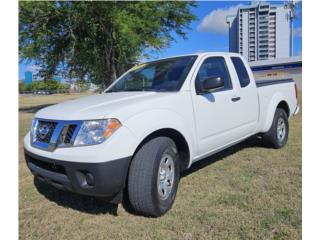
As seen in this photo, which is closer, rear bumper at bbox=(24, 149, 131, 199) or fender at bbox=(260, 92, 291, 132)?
rear bumper at bbox=(24, 149, 131, 199)

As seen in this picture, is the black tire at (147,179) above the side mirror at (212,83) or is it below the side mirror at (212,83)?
below

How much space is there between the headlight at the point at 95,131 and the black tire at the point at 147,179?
0.42 meters

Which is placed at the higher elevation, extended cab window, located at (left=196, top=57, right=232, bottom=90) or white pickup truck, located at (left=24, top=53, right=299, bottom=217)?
extended cab window, located at (left=196, top=57, right=232, bottom=90)

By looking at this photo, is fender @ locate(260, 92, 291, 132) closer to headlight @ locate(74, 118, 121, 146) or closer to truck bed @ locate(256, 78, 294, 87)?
truck bed @ locate(256, 78, 294, 87)

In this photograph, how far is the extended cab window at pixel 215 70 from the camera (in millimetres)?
3985

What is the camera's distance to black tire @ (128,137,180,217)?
114 inches

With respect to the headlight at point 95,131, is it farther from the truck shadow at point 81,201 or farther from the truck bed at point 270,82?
the truck bed at point 270,82

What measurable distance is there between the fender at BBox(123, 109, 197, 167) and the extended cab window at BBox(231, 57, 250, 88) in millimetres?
1720

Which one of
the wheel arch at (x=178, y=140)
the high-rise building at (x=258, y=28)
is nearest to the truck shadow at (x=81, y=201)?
the wheel arch at (x=178, y=140)

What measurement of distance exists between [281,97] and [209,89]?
8.84 feet

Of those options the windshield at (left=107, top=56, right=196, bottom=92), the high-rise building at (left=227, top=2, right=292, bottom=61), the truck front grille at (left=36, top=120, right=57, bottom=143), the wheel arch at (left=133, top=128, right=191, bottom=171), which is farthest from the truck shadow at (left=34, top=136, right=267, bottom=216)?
the high-rise building at (left=227, top=2, right=292, bottom=61)

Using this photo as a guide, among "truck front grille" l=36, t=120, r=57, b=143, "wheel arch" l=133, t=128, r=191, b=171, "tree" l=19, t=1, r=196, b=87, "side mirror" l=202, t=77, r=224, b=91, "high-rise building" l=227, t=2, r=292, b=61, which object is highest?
"high-rise building" l=227, t=2, r=292, b=61

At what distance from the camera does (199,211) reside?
323 cm

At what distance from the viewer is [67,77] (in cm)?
1820
